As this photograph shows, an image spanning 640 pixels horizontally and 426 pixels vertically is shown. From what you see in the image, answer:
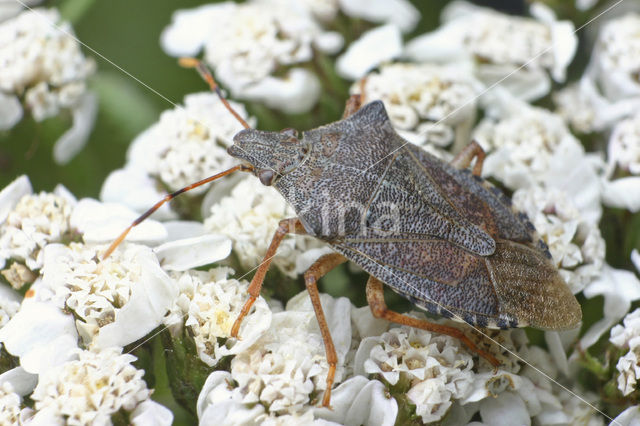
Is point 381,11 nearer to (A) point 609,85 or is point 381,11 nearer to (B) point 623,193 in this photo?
(A) point 609,85

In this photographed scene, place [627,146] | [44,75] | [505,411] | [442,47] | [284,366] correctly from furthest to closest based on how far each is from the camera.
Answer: [442,47], [44,75], [627,146], [505,411], [284,366]

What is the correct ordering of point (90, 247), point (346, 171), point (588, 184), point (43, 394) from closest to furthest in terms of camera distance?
point (43, 394) < point (90, 247) < point (346, 171) < point (588, 184)

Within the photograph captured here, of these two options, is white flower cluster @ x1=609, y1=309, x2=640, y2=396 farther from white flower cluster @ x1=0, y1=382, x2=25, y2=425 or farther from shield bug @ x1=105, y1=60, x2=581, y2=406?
white flower cluster @ x1=0, y1=382, x2=25, y2=425

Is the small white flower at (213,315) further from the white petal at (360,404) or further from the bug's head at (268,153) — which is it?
the bug's head at (268,153)

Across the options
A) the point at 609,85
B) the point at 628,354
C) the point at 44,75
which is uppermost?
the point at 44,75

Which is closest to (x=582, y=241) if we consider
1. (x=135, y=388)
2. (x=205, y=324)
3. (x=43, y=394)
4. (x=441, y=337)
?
(x=441, y=337)

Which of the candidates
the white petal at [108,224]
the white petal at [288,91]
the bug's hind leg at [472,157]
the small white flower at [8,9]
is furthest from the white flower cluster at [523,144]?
the small white flower at [8,9]

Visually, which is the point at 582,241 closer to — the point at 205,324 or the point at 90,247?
the point at 205,324

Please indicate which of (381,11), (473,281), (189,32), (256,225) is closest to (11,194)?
(256,225)
